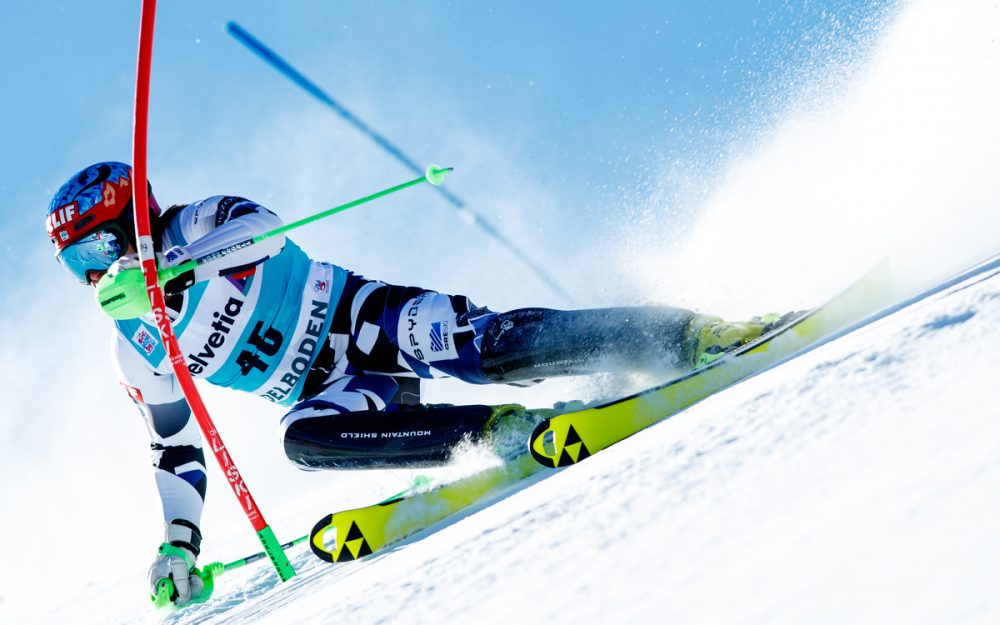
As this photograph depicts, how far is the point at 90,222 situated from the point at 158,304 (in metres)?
0.68

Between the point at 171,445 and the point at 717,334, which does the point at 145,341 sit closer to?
the point at 171,445

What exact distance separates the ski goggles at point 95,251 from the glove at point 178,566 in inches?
47.4

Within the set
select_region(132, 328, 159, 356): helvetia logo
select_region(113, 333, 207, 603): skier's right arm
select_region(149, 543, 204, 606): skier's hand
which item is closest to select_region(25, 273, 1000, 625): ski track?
select_region(149, 543, 204, 606): skier's hand

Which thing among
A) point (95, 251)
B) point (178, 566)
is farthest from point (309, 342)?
point (178, 566)

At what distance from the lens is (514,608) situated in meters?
1.62

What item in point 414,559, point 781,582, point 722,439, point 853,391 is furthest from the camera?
point 414,559

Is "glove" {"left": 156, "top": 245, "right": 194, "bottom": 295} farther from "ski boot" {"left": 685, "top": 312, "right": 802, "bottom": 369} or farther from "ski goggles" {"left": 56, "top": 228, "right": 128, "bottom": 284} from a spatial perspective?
"ski boot" {"left": 685, "top": 312, "right": 802, "bottom": 369}

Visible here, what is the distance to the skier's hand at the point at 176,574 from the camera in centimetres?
381

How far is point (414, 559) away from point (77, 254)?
2499 millimetres

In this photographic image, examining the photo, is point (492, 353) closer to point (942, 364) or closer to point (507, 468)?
point (507, 468)

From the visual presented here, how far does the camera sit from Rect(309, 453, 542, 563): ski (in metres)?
3.34

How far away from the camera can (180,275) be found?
3596 millimetres

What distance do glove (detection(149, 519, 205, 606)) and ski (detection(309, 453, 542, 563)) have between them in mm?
815

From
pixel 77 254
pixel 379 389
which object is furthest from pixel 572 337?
pixel 77 254
